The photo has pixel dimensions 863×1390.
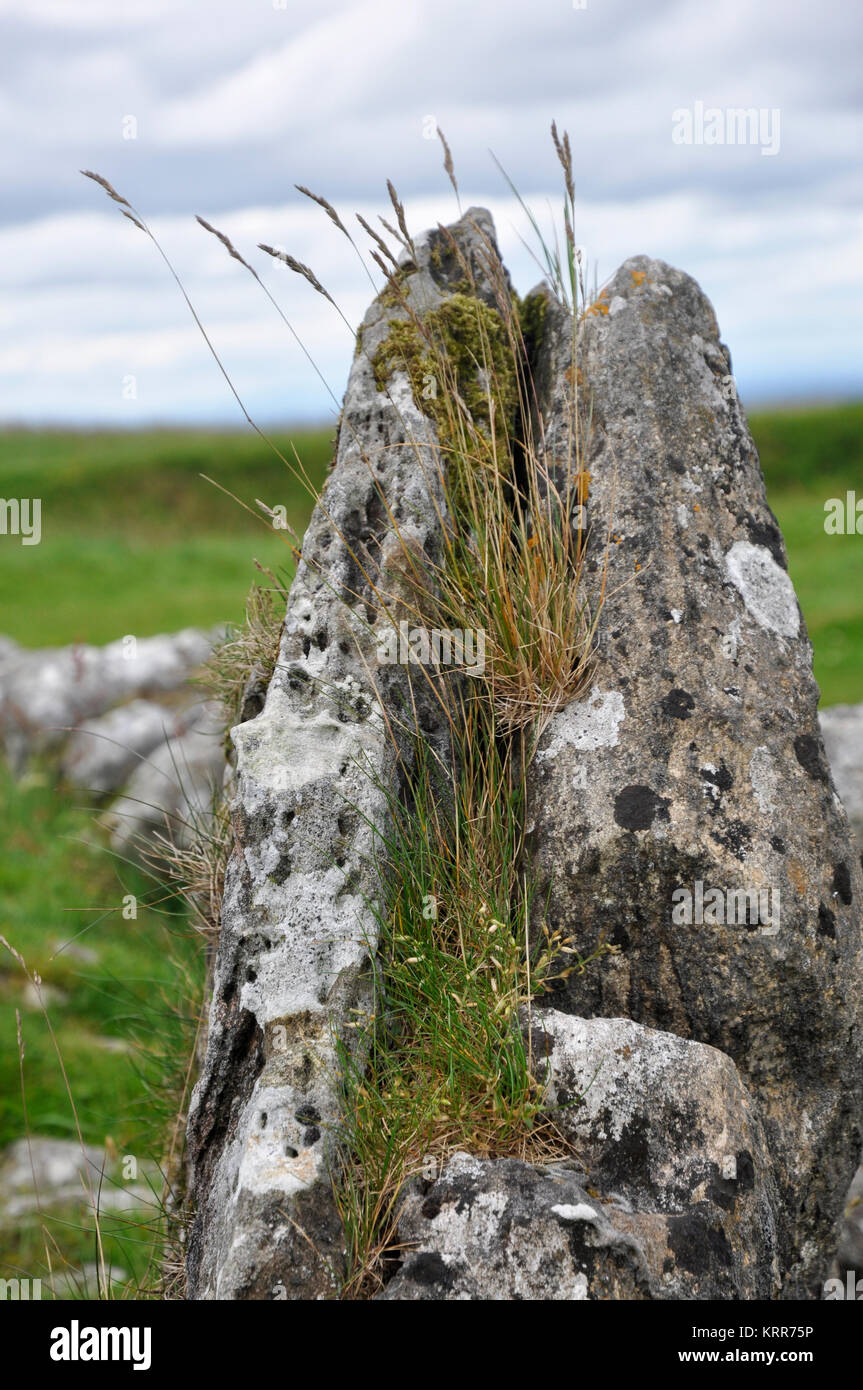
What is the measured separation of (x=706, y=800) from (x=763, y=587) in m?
0.99

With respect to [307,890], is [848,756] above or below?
above

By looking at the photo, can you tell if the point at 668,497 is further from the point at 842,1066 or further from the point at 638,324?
the point at 842,1066

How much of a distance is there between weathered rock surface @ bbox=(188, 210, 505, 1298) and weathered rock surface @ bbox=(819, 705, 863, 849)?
5.53 m

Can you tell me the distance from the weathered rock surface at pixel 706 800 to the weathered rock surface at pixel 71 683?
40.0ft

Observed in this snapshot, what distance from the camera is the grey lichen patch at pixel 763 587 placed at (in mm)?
3820

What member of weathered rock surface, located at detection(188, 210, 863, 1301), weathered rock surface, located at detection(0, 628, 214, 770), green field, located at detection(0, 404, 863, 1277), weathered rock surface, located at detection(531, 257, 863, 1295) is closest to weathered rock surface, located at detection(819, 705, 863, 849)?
weathered rock surface, located at detection(531, 257, 863, 1295)

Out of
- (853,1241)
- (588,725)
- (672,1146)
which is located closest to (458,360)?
(588,725)

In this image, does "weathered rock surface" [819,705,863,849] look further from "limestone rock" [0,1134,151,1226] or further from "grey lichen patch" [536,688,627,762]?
"limestone rock" [0,1134,151,1226]

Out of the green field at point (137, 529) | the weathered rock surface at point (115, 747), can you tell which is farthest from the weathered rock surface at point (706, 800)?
the green field at point (137, 529)

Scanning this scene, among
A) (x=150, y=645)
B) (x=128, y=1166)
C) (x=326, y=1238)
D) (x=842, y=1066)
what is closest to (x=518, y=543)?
(x=842, y=1066)

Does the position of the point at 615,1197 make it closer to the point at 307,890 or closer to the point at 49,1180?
the point at 307,890

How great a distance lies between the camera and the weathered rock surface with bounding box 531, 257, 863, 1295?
132 inches

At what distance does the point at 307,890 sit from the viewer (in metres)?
3.18

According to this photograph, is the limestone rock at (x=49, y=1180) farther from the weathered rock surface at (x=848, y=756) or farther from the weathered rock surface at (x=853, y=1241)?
the weathered rock surface at (x=848, y=756)
